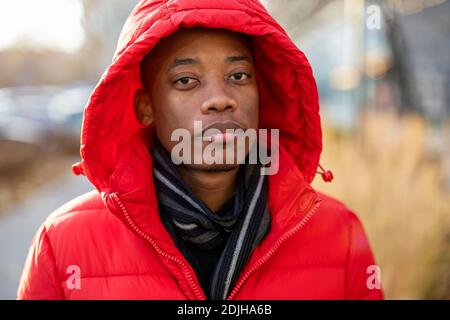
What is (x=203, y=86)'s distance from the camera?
1734mm

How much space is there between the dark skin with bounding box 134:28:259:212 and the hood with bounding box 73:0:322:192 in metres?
0.09

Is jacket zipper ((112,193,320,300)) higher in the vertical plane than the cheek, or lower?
lower

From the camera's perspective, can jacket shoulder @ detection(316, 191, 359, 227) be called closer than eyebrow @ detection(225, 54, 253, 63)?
No

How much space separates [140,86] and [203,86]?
35cm

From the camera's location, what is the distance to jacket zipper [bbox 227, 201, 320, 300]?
1.68 m

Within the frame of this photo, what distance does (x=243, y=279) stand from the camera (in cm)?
168

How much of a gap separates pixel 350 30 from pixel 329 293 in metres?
2.13

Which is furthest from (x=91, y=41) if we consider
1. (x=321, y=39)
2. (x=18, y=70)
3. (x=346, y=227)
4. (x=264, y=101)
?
(x=346, y=227)

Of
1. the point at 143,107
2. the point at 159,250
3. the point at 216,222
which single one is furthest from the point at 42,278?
the point at 143,107

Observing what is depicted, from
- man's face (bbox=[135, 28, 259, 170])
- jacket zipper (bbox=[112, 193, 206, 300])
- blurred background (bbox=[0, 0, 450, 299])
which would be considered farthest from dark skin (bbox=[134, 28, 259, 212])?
blurred background (bbox=[0, 0, 450, 299])

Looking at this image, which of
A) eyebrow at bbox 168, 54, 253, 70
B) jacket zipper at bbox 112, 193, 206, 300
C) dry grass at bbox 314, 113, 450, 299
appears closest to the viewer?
jacket zipper at bbox 112, 193, 206, 300

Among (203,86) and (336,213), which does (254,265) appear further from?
(203,86)

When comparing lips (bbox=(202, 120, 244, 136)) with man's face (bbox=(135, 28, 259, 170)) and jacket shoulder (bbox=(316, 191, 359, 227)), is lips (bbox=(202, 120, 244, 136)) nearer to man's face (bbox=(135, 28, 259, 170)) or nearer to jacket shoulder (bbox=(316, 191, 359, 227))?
man's face (bbox=(135, 28, 259, 170))

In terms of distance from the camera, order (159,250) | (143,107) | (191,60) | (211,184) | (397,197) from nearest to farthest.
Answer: (159,250) → (191,60) → (211,184) → (143,107) → (397,197)
